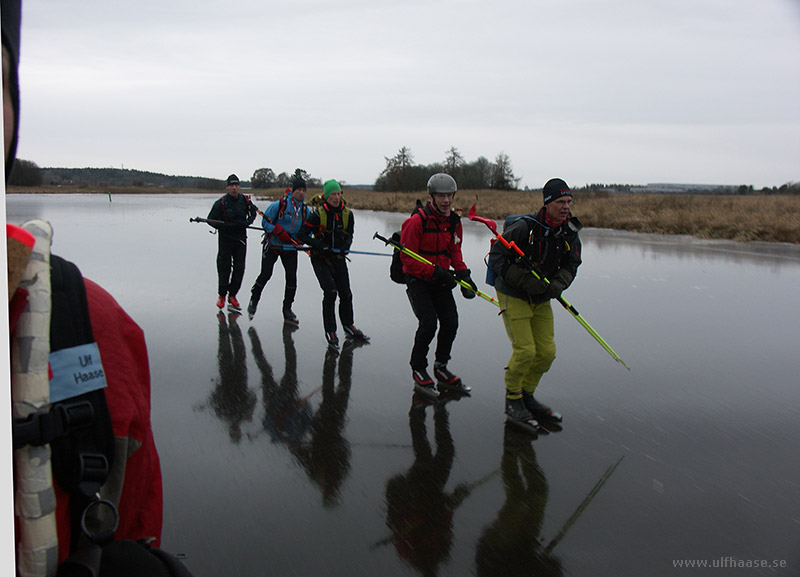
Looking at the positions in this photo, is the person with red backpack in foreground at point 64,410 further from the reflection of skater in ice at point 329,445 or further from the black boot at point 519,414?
the black boot at point 519,414

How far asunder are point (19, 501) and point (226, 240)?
862cm

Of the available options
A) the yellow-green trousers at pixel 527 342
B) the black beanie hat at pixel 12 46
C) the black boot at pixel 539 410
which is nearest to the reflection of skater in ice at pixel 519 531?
the black boot at pixel 539 410

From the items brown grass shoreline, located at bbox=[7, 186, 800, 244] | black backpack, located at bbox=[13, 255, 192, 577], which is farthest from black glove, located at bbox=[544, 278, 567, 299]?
brown grass shoreline, located at bbox=[7, 186, 800, 244]

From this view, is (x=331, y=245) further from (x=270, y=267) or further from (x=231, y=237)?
(x=231, y=237)

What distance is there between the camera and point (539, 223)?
16.1 feet

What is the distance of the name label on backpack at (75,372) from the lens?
0.96m

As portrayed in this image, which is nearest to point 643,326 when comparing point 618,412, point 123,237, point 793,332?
point 793,332

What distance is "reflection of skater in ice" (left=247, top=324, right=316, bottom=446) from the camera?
4.51 metres

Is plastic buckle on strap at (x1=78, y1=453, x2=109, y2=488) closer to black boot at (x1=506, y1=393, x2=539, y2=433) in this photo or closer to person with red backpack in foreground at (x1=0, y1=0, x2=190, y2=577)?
person with red backpack in foreground at (x1=0, y1=0, x2=190, y2=577)

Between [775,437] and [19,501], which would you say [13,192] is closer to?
[19,501]

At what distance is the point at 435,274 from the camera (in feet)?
18.5

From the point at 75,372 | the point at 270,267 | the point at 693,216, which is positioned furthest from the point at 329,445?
the point at 693,216

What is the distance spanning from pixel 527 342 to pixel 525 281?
20.7 inches

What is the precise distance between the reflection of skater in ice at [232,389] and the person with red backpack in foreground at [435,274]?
5.33 ft
